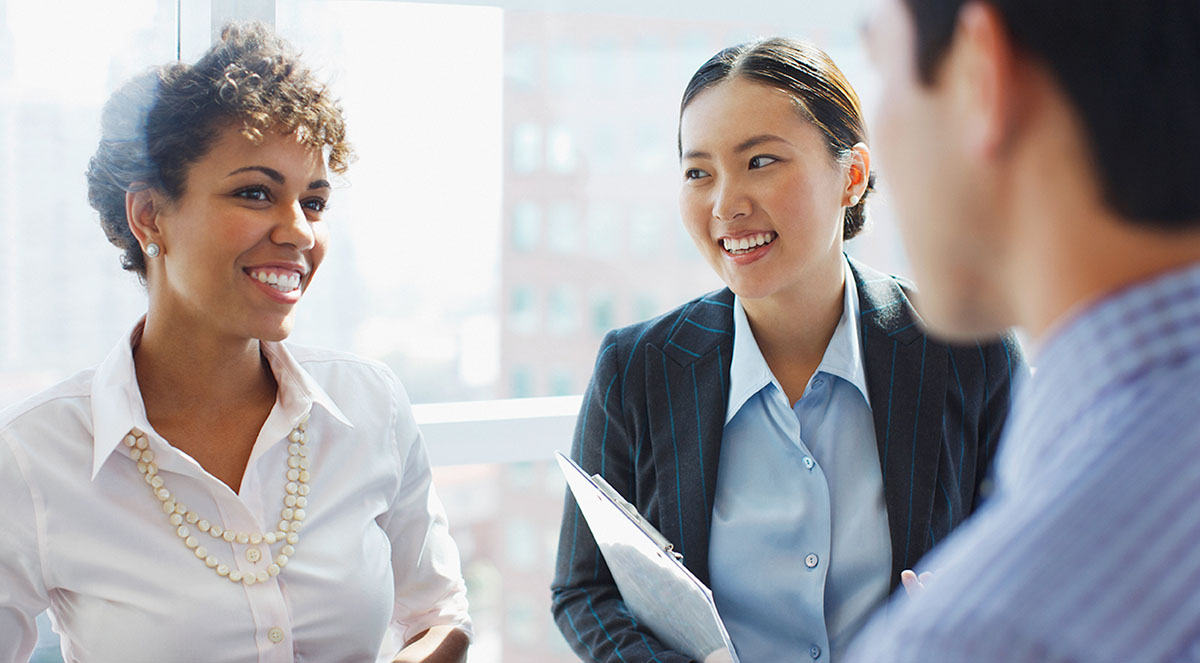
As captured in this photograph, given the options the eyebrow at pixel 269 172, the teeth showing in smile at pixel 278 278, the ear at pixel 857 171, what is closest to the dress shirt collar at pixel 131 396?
the teeth showing in smile at pixel 278 278

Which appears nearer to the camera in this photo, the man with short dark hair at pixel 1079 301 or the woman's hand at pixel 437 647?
the man with short dark hair at pixel 1079 301

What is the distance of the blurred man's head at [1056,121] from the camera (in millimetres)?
529

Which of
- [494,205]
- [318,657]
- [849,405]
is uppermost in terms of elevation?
[494,205]

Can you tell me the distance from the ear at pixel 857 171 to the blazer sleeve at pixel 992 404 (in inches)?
14.9

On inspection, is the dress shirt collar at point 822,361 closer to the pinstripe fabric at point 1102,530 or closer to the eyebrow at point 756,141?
the eyebrow at point 756,141

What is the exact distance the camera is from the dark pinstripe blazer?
1666 mm

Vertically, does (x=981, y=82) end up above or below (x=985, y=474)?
above

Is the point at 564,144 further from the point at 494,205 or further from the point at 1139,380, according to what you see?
the point at 1139,380

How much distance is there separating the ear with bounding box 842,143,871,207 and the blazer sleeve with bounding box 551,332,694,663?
54 cm

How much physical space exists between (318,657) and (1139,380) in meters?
1.36

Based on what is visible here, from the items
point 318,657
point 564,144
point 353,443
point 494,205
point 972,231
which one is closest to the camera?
point 972,231

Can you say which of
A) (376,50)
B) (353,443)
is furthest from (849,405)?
(376,50)

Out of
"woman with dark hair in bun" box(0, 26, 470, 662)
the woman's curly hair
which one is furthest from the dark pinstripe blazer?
the woman's curly hair

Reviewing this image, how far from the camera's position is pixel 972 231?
23.7 inches
